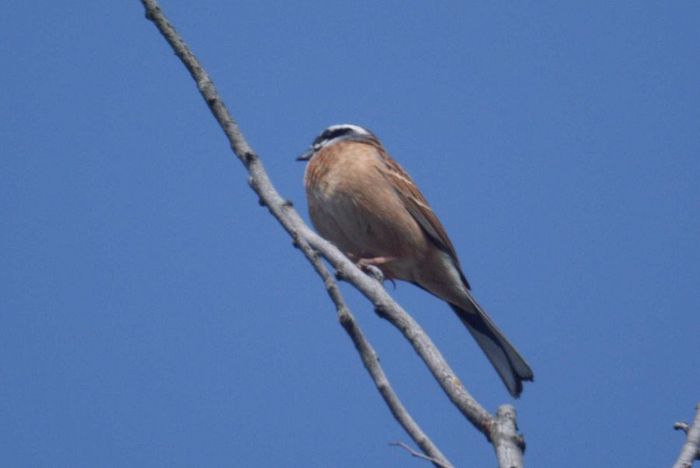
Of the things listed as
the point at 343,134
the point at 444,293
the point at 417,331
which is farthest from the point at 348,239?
the point at 417,331

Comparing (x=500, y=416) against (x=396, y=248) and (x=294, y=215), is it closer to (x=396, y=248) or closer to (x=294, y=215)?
(x=294, y=215)

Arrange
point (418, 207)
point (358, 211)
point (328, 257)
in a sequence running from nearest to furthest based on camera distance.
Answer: point (328, 257) < point (358, 211) < point (418, 207)

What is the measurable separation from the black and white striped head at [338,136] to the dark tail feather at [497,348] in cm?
184

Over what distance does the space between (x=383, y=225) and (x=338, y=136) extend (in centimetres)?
136

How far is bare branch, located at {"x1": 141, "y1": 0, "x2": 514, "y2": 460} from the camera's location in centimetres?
306

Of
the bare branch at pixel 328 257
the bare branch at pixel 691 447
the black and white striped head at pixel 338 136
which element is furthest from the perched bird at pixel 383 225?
the bare branch at pixel 691 447

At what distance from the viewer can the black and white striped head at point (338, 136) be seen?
7.58 metres

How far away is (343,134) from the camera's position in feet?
25.7

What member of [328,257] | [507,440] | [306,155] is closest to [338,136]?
[306,155]

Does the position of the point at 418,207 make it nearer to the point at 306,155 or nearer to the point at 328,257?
the point at 306,155

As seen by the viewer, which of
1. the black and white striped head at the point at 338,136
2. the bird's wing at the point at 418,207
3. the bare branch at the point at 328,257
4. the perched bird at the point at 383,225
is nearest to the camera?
the bare branch at the point at 328,257

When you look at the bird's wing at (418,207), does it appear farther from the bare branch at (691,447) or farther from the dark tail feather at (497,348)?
the bare branch at (691,447)

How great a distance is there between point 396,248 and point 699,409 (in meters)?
3.95

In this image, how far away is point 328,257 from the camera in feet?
13.1
